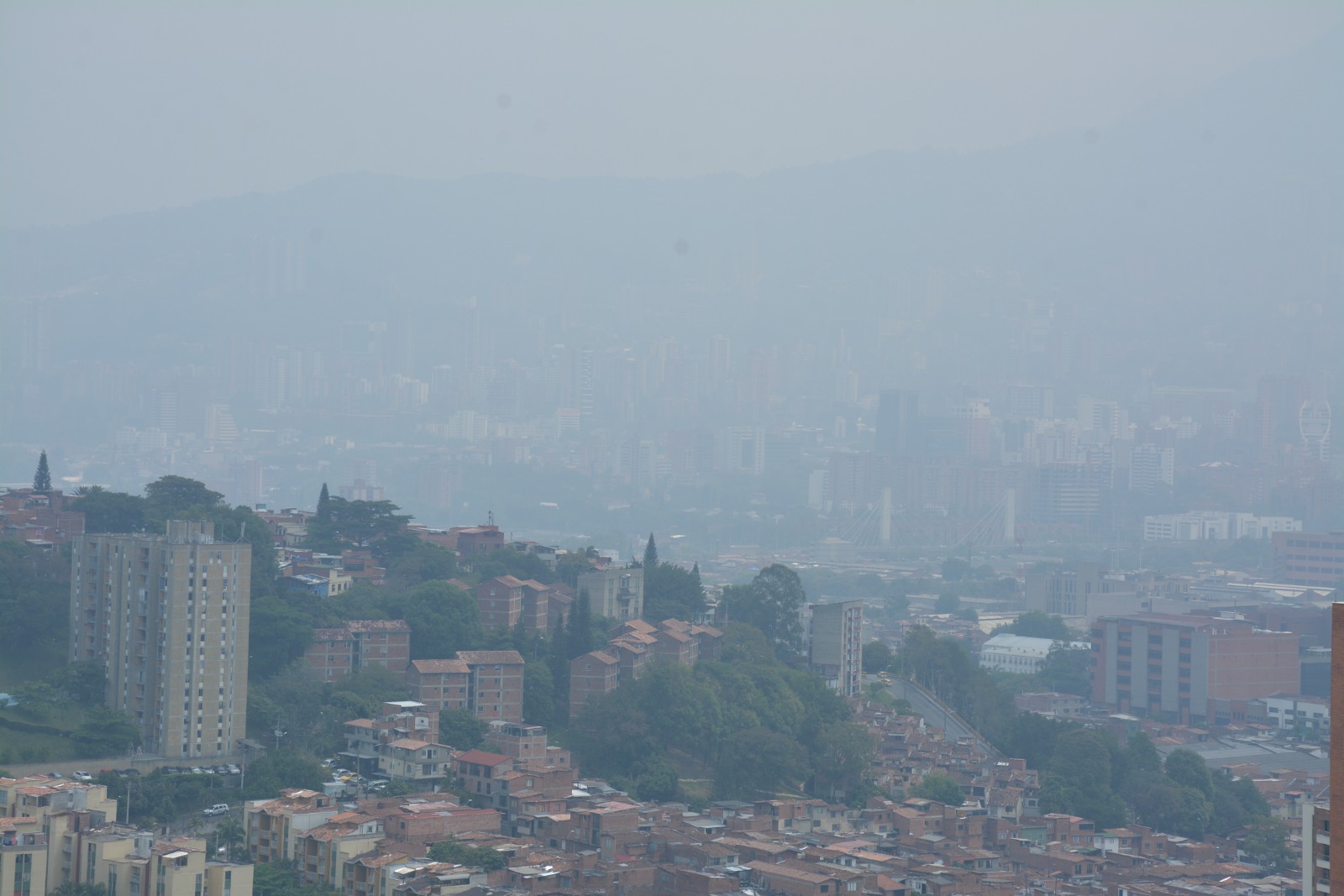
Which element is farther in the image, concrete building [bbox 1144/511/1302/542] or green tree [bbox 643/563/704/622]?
concrete building [bbox 1144/511/1302/542]

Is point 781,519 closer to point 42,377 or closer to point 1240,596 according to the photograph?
point 1240,596

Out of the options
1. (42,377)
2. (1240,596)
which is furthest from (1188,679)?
(42,377)

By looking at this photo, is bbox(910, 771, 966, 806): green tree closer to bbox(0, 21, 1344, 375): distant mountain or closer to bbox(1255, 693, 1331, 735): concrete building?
bbox(1255, 693, 1331, 735): concrete building

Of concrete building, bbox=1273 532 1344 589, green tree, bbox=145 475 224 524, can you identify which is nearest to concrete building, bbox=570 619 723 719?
green tree, bbox=145 475 224 524

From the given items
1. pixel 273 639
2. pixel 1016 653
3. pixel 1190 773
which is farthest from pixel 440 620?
pixel 1016 653

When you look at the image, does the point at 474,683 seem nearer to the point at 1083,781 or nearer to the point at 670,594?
the point at 670,594

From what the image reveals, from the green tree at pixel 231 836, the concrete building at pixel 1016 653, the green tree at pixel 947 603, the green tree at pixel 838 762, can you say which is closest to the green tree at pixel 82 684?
the green tree at pixel 231 836
